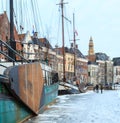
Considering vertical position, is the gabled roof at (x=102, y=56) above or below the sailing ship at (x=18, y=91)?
above

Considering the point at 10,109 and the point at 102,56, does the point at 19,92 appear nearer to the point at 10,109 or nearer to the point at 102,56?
the point at 10,109

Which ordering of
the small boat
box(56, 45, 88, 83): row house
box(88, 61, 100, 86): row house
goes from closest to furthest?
1. the small boat
2. box(56, 45, 88, 83): row house
3. box(88, 61, 100, 86): row house

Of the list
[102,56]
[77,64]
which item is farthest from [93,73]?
[77,64]

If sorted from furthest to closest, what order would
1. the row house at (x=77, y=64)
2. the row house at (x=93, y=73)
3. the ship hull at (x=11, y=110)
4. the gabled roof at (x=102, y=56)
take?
the gabled roof at (x=102, y=56) → the row house at (x=93, y=73) → the row house at (x=77, y=64) → the ship hull at (x=11, y=110)

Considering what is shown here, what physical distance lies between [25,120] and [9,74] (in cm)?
240

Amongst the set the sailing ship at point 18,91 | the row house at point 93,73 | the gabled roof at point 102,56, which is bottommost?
the row house at point 93,73

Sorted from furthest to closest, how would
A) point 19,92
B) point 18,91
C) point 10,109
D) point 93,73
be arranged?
point 93,73 < point 19,92 < point 18,91 < point 10,109

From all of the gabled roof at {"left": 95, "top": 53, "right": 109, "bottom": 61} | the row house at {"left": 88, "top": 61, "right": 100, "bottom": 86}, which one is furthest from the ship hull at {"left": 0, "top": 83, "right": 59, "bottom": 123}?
the gabled roof at {"left": 95, "top": 53, "right": 109, "bottom": 61}

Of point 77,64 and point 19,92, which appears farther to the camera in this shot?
point 77,64

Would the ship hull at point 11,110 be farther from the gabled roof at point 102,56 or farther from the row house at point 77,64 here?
the gabled roof at point 102,56

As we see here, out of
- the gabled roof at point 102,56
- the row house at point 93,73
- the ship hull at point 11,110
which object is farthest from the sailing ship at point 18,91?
the gabled roof at point 102,56

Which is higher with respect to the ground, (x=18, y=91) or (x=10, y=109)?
(x=18, y=91)

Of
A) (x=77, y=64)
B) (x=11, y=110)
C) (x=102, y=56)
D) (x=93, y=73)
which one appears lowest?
(x=93, y=73)

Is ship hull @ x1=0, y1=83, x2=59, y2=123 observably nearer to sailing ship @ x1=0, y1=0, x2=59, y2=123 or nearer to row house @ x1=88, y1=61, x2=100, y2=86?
sailing ship @ x1=0, y1=0, x2=59, y2=123
